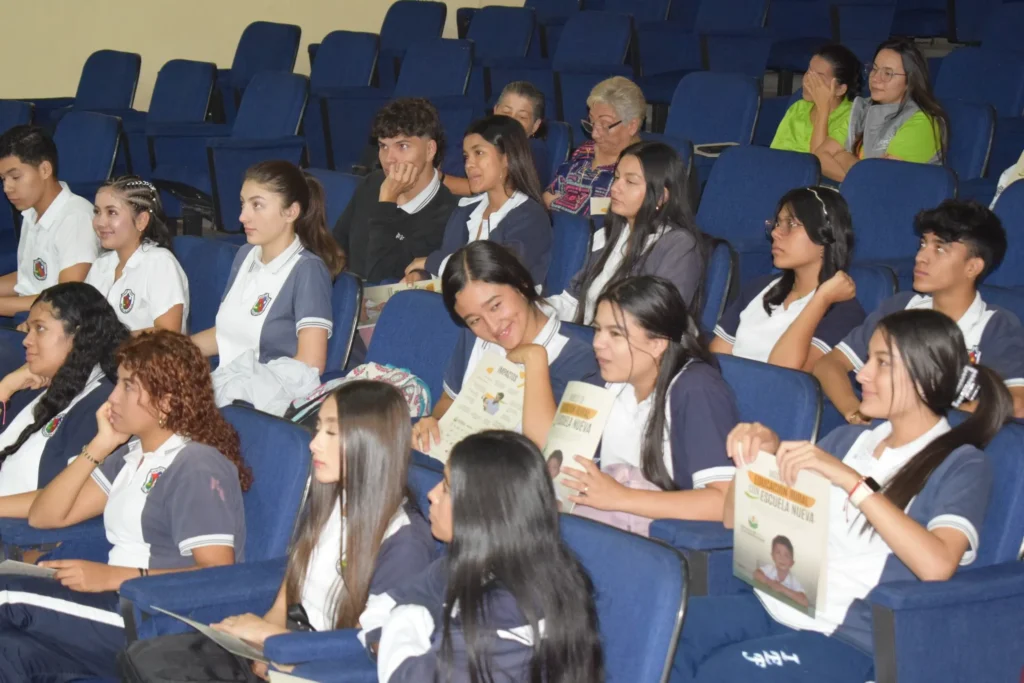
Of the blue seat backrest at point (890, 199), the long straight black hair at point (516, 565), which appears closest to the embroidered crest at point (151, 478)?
the long straight black hair at point (516, 565)

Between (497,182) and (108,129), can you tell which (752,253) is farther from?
(108,129)

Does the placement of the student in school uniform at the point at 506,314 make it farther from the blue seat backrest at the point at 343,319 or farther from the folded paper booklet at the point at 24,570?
the folded paper booklet at the point at 24,570

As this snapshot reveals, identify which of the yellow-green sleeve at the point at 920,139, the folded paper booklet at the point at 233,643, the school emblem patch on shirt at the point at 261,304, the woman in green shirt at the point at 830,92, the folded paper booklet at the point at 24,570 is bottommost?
the folded paper booklet at the point at 24,570

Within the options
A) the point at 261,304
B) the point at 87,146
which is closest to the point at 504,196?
the point at 261,304

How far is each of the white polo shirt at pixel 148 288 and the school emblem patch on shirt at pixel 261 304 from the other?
44cm

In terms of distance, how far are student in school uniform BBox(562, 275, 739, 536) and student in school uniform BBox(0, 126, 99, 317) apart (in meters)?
2.68

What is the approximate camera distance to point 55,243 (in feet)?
15.5

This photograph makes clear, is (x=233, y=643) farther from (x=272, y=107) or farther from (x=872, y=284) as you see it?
(x=272, y=107)

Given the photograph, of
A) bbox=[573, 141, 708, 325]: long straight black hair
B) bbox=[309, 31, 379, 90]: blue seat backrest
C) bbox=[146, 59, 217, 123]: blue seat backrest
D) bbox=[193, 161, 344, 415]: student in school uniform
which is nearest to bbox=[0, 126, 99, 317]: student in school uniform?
bbox=[193, 161, 344, 415]: student in school uniform

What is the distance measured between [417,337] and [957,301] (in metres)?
1.42

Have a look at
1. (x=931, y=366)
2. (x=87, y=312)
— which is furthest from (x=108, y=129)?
(x=931, y=366)

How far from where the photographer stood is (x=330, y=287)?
369 centimetres

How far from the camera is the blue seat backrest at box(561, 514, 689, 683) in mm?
1923

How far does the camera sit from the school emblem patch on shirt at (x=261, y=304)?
371cm
